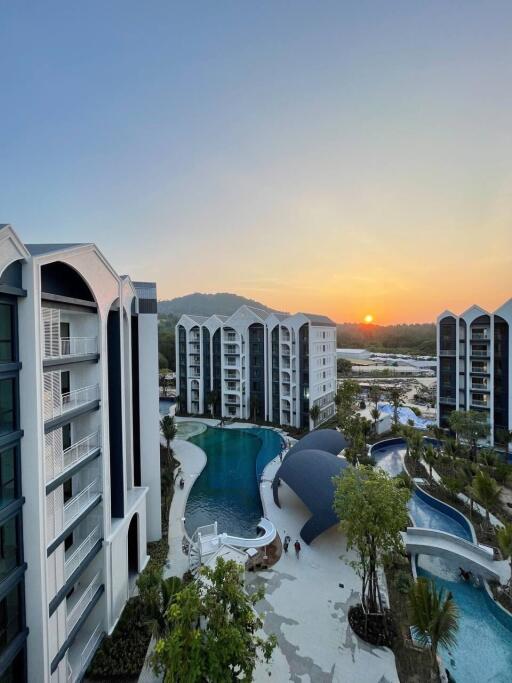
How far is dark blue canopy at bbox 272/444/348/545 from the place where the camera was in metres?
17.0

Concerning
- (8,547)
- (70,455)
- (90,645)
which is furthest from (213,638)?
(70,455)

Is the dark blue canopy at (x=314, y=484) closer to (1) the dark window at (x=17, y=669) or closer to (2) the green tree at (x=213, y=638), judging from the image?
(2) the green tree at (x=213, y=638)

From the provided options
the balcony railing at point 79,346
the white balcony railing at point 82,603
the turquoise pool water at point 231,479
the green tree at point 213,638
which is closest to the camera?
the green tree at point 213,638

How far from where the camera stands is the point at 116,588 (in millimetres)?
12758

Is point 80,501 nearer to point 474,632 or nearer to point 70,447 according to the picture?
point 70,447

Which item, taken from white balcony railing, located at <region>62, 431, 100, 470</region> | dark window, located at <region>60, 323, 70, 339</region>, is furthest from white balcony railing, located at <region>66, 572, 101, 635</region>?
dark window, located at <region>60, 323, 70, 339</region>

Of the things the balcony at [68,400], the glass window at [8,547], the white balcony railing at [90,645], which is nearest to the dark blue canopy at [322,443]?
the white balcony railing at [90,645]

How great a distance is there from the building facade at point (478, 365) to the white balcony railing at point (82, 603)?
3093 centimetres

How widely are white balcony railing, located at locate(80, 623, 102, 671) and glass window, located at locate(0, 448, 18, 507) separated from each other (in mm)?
6188

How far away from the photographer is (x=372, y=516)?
11906 mm

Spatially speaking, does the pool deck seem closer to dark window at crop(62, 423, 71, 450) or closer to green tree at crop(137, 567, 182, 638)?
green tree at crop(137, 567, 182, 638)

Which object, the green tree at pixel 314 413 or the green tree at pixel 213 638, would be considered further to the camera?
the green tree at pixel 314 413

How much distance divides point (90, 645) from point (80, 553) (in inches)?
114

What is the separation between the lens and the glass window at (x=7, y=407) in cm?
846
